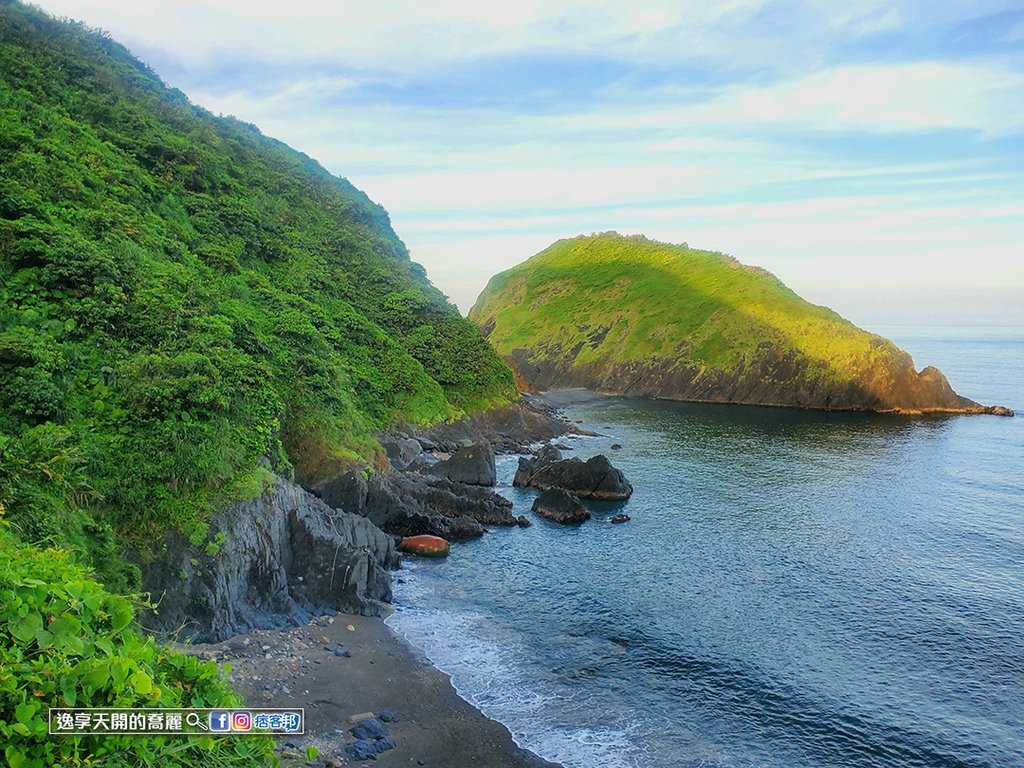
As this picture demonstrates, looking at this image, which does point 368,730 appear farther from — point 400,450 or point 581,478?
point 400,450

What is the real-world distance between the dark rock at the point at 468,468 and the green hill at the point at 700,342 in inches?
3282

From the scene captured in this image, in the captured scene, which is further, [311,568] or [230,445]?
[311,568]

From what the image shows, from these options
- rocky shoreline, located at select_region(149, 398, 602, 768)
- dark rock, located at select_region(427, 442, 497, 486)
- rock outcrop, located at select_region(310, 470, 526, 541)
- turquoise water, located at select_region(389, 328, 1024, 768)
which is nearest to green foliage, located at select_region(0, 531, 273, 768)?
rocky shoreline, located at select_region(149, 398, 602, 768)

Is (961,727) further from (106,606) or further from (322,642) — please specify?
(106,606)

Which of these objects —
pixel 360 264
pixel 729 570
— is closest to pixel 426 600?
pixel 729 570

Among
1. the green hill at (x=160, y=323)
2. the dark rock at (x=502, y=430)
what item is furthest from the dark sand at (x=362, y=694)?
the dark rock at (x=502, y=430)

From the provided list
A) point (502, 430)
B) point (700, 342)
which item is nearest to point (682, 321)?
point (700, 342)

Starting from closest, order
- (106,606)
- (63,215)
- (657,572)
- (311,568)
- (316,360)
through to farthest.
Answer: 1. (106,606)
2. (311,568)
3. (63,215)
4. (657,572)
5. (316,360)

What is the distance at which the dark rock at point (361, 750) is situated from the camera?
23.1 meters

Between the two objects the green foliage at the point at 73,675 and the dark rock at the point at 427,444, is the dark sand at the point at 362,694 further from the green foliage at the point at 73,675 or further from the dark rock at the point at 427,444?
the dark rock at the point at 427,444

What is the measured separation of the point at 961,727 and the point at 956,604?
13443mm

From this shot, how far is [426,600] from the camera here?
38.2 m

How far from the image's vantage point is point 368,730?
24.4 m

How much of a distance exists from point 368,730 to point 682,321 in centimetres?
14347
